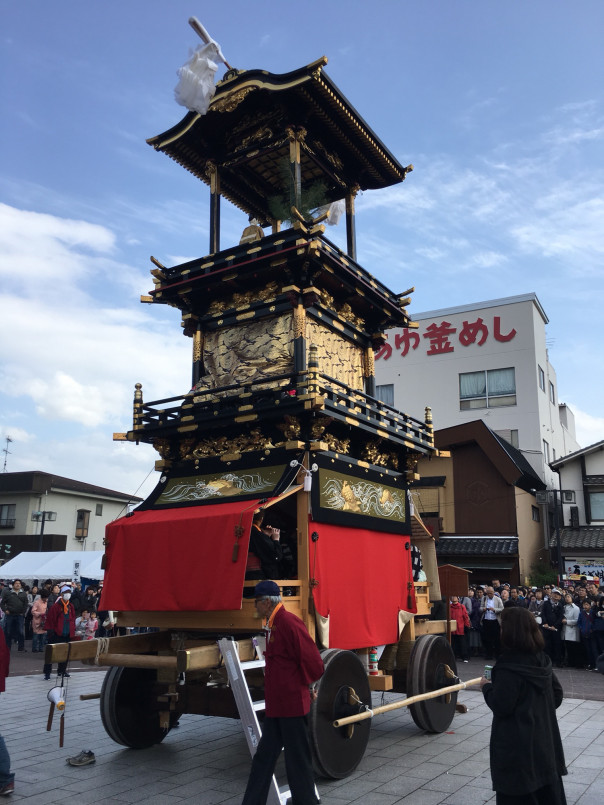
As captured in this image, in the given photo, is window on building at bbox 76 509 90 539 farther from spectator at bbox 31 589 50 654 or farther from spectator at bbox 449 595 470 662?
spectator at bbox 449 595 470 662

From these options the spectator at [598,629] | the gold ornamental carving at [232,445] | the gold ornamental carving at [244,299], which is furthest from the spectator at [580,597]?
the gold ornamental carving at [244,299]

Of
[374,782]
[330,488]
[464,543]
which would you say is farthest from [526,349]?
[374,782]

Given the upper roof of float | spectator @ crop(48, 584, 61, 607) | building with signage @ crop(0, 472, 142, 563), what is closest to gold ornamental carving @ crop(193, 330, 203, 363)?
the upper roof of float

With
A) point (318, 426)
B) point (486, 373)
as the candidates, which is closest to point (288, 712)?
point (318, 426)

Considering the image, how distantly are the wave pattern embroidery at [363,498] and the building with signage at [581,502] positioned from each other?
19.4 m

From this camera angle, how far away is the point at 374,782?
24.5ft

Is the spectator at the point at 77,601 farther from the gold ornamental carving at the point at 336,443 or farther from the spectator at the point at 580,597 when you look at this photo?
the spectator at the point at 580,597

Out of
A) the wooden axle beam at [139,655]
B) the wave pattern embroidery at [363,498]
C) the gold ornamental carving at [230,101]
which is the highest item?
the gold ornamental carving at [230,101]

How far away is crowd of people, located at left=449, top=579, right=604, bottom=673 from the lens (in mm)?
16766

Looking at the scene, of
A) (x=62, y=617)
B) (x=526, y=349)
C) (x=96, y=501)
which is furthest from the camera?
(x=96, y=501)

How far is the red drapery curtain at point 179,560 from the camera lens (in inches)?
325

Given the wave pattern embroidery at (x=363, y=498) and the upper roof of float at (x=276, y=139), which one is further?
the upper roof of float at (x=276, y=139)

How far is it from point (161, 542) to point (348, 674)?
303cm

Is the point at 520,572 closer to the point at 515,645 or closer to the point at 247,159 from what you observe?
the point at 247,159
